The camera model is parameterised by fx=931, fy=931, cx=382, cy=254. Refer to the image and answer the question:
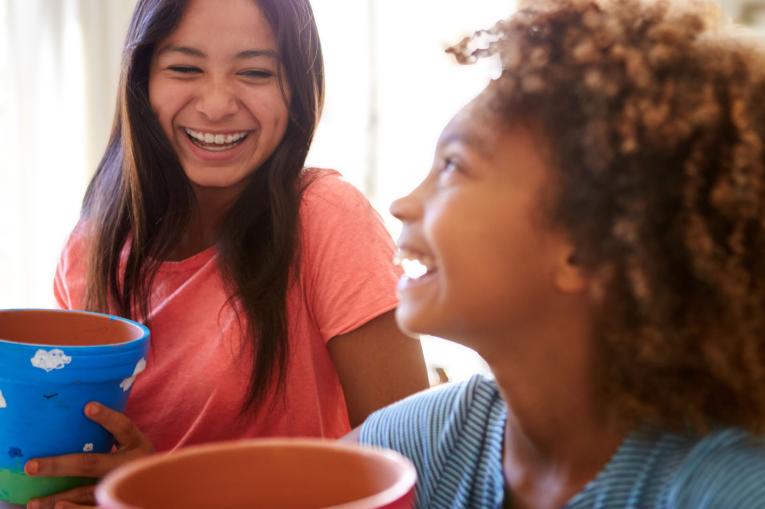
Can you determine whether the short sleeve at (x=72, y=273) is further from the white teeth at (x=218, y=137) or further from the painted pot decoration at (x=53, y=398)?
the painted pot decoration at (x=53, y=398)

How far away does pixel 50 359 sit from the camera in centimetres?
90

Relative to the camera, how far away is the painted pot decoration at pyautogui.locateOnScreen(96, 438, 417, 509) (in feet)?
2.00

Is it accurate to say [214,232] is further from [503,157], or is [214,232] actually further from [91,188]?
[503,157]

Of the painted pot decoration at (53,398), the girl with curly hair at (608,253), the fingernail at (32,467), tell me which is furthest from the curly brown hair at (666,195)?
the fingernail at (32,467)

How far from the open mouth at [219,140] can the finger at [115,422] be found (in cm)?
45

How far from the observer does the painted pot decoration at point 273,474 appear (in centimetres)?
61

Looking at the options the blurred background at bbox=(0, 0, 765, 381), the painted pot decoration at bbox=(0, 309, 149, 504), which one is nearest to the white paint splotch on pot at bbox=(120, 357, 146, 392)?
the painted pot decoration at bbox=(0, 309, 149, 504)

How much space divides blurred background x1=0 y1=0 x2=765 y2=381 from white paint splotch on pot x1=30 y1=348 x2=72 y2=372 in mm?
1789

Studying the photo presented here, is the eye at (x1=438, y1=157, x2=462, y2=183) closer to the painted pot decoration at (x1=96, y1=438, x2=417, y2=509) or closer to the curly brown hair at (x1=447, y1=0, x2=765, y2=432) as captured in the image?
the curly brown hair at (x1=447, y1=0, x2=765, y2=432)

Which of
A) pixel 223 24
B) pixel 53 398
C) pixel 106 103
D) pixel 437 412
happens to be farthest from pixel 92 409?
pixel 106 103

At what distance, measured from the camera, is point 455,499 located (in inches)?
31.6

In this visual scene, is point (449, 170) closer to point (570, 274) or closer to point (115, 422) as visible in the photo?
point (570, 274)

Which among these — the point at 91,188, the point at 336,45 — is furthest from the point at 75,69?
the point at 91,188

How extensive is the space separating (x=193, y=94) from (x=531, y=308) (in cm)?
74
